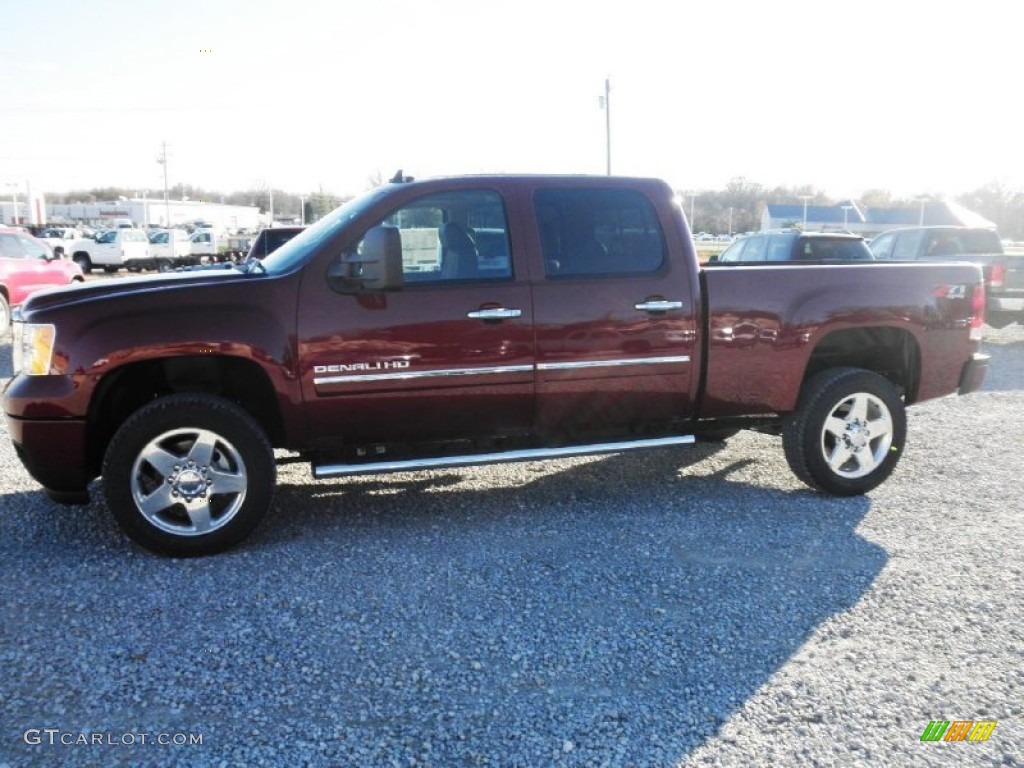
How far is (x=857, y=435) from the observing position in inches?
215

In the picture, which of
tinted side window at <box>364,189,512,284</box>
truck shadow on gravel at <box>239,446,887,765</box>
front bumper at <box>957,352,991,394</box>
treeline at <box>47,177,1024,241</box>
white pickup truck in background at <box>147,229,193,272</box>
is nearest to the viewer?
truck shadow on gravel at <box>239,446,887,765</box>

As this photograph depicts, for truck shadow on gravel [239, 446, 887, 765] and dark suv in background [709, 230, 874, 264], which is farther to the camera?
dark suv in background [709, 230, 874, 264]

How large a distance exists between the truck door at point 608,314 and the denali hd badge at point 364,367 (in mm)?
799

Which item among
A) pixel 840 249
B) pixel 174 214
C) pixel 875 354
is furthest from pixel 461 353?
pixel 174 214

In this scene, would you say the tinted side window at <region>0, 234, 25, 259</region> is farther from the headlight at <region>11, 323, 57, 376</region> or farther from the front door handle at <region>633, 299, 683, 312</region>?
the front door handle at <region>633, 299, 683, 312</region>

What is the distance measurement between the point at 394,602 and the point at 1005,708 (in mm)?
2435

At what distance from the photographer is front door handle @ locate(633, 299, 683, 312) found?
4961 millimetres

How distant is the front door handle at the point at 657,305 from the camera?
496cm

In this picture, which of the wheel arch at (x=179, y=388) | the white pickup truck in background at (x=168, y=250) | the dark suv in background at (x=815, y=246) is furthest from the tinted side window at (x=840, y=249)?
the white pickup truck in background at (x=168, y=250)

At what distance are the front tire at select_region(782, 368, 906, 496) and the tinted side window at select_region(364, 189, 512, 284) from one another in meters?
2.13

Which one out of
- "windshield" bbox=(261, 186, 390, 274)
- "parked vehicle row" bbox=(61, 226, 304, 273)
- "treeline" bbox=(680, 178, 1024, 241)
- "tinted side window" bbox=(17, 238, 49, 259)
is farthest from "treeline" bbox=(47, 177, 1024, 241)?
"windshield" bbox=(261, 186, 390, 274)

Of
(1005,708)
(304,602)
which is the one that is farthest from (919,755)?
(304,602)

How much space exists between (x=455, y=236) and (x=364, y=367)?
→ 0.92 m

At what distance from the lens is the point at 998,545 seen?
4.65m
